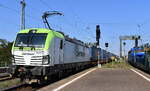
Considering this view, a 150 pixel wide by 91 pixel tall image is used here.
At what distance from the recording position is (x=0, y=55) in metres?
49.4

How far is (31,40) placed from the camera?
17844mm

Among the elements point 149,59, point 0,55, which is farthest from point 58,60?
point 0,55

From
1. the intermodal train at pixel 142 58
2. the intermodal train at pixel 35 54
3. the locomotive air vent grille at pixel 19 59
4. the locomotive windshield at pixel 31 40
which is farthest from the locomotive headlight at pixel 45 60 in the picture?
the intermodal train at pixel 142 58

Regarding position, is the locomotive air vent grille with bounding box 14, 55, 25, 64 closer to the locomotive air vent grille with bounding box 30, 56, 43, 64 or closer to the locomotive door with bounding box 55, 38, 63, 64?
the locomotive air vent grille with bounding box 30, 56, 43, 64

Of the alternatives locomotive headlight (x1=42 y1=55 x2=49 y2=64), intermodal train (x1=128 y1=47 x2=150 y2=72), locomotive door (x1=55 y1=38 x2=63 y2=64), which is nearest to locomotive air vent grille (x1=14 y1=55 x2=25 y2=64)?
locomotive headlight (x1=42 y1=55 x2=49 y2=64)

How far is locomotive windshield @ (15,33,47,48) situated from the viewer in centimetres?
1763

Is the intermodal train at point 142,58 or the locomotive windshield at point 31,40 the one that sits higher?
the locomotive windshield at point 31,40

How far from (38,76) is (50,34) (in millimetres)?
2634

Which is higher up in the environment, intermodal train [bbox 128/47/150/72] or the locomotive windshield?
the locomotive windshield

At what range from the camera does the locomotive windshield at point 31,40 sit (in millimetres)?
17631

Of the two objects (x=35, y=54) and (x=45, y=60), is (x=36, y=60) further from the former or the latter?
(x=45, y=60)

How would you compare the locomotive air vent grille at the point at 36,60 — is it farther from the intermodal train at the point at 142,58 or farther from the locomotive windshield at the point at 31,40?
the intermodal train at the point at 142,58

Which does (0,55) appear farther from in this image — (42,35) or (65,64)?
(42,35)

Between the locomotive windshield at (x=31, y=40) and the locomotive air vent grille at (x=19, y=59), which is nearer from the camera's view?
the locomotive air vent grille at (x=19, y=59)
